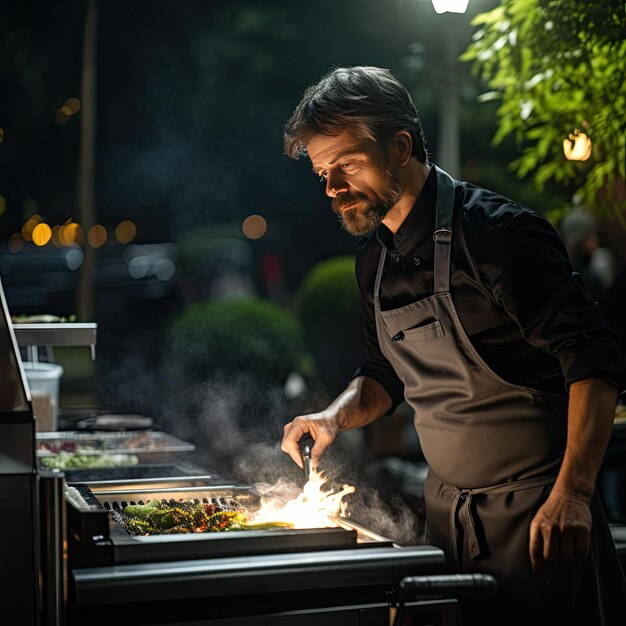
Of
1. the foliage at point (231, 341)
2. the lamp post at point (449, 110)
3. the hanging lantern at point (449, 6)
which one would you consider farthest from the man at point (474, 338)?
the lamp post at point (449, 110)

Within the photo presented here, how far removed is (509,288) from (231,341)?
15.2ft

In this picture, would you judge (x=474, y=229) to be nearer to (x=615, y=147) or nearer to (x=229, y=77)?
(x=615, y=147)

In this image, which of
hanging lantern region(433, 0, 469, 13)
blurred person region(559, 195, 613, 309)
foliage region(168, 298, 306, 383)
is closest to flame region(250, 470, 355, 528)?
hanging lantern region(433, 0, 469, 13)

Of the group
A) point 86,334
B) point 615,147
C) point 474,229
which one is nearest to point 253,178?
point 615,147

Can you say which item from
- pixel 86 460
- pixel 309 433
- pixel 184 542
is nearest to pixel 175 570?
pixel 184 542

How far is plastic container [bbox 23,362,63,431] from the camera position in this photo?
4.01 metres

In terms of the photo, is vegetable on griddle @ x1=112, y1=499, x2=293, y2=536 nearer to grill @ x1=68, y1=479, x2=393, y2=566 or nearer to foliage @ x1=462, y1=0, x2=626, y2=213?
grill @ x1=68, y1=479, x2=393, y2=566

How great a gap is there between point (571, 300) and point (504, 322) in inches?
9.2

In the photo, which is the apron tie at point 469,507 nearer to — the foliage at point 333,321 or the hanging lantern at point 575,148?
the hanging lantern at point 575,148

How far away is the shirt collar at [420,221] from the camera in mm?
2410

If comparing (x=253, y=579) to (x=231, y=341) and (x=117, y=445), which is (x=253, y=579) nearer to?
(x=117, y=445)

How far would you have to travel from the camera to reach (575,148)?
16.7 feet

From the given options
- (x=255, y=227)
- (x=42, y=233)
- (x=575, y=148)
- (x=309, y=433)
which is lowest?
(x=309, y=433)

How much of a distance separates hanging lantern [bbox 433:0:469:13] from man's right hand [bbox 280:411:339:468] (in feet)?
8.45
